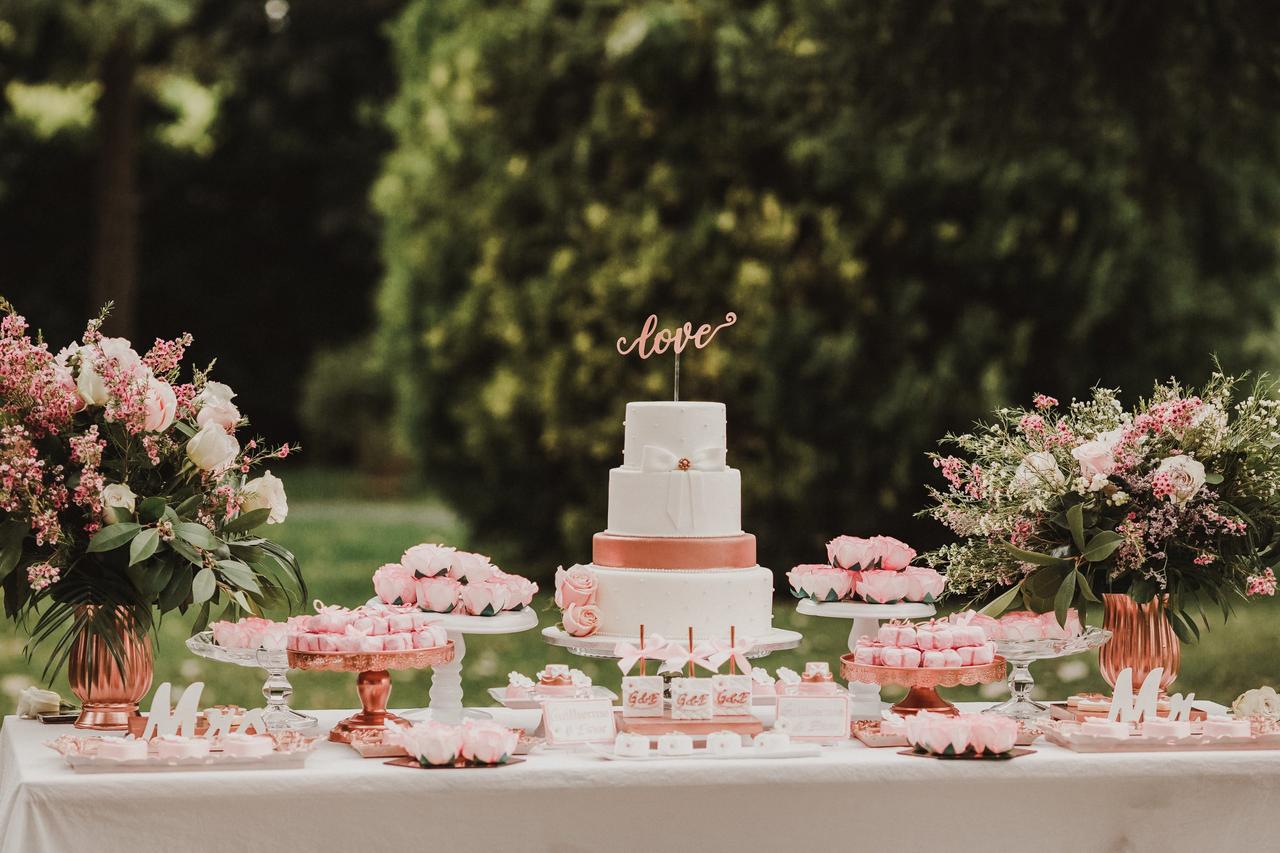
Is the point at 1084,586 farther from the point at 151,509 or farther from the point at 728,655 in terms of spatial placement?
the point at 151,509

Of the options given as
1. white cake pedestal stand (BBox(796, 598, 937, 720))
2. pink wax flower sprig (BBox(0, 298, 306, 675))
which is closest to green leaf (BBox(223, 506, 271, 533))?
pink wax flower sprig (BBox(0, 298, 306, 675))

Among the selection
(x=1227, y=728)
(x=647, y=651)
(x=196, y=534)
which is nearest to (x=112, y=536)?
(x=196, y=534)

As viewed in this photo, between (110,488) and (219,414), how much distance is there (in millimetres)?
294

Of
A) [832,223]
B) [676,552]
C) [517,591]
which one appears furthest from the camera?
[832,223]

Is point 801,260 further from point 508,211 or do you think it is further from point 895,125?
point 508,211

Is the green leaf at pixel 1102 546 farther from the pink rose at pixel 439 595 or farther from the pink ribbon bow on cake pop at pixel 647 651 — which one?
the pink rose at pixel 439 595

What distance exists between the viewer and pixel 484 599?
3588mm

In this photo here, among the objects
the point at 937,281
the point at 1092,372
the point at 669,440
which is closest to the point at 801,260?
the point at 937,281

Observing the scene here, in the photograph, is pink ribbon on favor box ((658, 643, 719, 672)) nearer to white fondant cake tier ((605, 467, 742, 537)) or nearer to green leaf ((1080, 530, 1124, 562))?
white fondant cake tier ((605, 467, 742, 537))

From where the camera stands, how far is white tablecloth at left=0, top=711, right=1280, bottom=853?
2.98m

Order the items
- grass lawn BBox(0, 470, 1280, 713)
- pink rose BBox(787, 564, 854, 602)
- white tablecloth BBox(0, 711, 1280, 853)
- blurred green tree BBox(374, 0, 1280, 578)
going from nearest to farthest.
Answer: white tablecloth BBox(0, 711, 1280, 853), pink rose BBox(787, 564, 854, 602), grass lawn BBox(0, 470, 1280, 713), blurred green tree BBox(374, 0, 1280, 578)

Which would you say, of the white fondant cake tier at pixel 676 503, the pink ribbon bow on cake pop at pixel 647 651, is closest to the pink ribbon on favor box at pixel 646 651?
the pink ribbon bow on cake pop at pixel 647 651

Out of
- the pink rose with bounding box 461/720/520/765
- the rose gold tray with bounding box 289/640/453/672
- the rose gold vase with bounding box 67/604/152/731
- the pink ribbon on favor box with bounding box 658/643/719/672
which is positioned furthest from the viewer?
the rose gold vase with bounding box 67/604/152/731

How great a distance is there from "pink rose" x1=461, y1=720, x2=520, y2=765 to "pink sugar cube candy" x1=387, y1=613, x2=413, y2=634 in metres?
0.33
